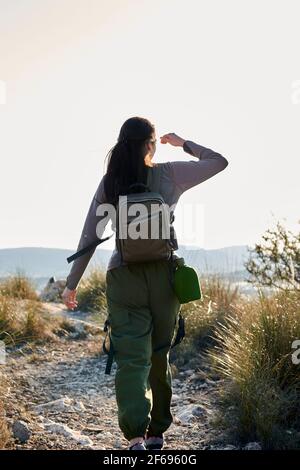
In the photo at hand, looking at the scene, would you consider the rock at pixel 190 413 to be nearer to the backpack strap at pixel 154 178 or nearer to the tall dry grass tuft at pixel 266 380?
the tall dry grass tuft at pixel 266 380

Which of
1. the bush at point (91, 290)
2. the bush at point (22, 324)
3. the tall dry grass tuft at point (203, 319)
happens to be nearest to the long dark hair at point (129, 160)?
the tall dry grass tuft at point (203, 319)

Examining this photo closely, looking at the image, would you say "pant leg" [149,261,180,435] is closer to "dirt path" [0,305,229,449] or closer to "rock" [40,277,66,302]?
"dirt path" [0,305,229,449]

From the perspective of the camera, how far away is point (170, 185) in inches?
147

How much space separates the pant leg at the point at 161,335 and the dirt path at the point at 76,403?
0.72 m

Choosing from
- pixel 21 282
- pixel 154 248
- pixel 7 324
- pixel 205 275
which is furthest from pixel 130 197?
pixel 21 282

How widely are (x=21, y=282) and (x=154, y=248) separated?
28.8 feet

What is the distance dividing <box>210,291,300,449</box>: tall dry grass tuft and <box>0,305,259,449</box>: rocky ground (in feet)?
0.54

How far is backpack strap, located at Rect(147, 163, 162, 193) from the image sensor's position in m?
3.70

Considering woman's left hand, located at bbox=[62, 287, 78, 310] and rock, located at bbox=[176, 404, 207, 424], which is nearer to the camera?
woman's left hand, located at bbox=[62, 287, 78, 310]

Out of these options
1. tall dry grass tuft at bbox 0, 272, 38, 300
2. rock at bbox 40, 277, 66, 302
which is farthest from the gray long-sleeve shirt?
rock at bbox 40, 277, 66, 302

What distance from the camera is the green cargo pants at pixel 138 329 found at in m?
3.47

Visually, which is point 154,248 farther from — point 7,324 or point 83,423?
point 7,324

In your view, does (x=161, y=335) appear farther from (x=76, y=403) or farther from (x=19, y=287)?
(x=19, y=287)
